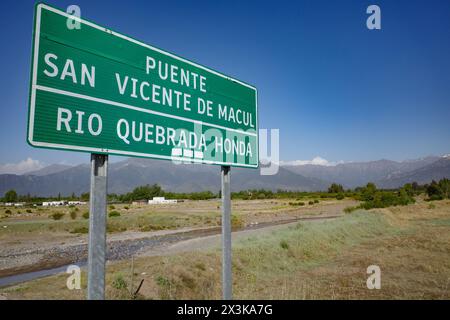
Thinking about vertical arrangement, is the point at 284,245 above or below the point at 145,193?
below

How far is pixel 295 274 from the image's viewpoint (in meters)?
11.5

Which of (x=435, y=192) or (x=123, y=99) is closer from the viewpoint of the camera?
A: (x=123, y=99)

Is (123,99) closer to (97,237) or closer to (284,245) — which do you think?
(97,237)

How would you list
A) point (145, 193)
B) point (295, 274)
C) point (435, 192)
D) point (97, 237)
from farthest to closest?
point (145, 193)
point (435, 192)
point (295, 274)
point (97, 237)

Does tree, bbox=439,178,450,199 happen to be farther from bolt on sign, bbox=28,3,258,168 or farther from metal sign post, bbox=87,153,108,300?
metal sign post, bbox=87,153,108,300

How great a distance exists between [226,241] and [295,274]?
8448mm

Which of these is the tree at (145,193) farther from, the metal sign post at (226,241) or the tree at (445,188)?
the metal sign post at (226,241)

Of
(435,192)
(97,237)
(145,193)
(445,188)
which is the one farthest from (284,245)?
(145,193)

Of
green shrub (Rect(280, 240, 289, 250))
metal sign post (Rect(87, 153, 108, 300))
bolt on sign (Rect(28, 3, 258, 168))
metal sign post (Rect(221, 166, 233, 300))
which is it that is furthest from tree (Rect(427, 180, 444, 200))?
metal sign post (Rect(87, 153, 108, 300))

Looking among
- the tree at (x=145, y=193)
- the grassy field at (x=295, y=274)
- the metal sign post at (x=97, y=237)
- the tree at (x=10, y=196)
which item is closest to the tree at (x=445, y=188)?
the grassy field at (x=295, y=274)

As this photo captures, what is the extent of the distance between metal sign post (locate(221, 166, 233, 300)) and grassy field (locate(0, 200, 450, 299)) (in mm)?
3366

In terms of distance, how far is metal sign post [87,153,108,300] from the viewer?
8.29ft
